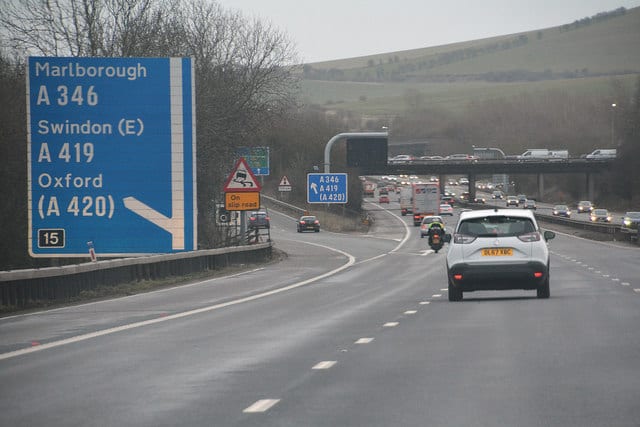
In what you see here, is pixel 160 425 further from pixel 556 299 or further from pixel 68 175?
pixel 68 175

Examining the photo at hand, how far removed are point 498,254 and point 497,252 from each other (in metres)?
Result: 0.04

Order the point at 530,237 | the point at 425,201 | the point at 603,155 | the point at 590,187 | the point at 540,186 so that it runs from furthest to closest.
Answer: the point at 540,186 < the point at 590,187 < the point at 603,155 < the point at 425,201 < the point at 530,237

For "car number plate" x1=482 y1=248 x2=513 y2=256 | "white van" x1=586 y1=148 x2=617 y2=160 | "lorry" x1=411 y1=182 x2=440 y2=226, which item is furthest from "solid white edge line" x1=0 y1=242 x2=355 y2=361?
"white van" x1=586 y1=148 x2=617 y2=160

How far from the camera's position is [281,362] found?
12570 millimetres

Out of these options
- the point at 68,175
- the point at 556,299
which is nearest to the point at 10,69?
the point at 68,175

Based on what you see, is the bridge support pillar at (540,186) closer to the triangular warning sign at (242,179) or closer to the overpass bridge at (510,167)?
the overpass bridge at (510,167)

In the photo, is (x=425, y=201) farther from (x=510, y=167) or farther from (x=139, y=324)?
(x=139, y=324)

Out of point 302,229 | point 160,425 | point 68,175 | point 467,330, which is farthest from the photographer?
point 302,229

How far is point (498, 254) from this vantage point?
2259cm

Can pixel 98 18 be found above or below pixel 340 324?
above

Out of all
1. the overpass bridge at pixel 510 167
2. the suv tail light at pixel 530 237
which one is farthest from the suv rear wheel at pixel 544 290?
the overpass bridge at pixel 510 167

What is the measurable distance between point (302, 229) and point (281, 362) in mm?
78310

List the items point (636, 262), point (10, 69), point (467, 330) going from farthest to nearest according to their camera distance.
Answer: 1. point (10, 69)
2. point (636, 262)
3. point (467, 330)

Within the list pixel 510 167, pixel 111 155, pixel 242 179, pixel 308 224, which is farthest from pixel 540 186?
pixel 111 155
